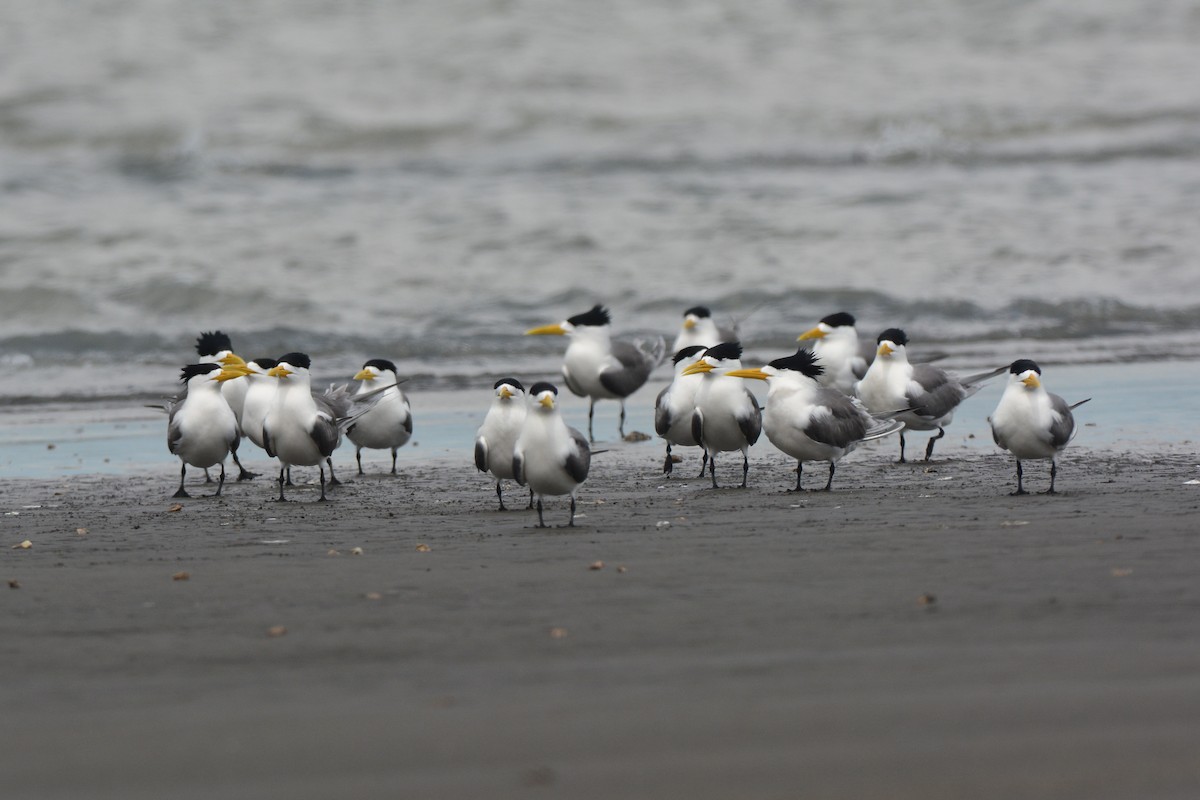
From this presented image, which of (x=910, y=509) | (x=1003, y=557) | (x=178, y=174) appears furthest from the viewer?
(x=178, y=174)

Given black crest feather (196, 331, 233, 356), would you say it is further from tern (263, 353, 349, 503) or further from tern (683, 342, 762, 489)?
tern (683, 342, 762, 489)

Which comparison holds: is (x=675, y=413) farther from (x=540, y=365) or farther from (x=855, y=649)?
(x=540, y=365)

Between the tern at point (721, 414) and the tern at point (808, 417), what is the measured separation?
166 millimetres

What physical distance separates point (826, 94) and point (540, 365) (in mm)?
16135

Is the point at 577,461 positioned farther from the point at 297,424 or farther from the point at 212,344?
the point at 212,344

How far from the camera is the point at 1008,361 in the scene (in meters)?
13.8

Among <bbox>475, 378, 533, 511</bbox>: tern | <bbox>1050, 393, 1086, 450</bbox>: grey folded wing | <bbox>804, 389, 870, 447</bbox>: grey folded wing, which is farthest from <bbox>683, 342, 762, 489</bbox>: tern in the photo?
<bbox>1050, 393, 1086, 450</bbox>: grey folded wing

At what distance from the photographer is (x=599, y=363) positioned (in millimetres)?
11273

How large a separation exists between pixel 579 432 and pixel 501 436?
931 millimetres

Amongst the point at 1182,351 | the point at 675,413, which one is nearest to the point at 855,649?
the point at 675,413

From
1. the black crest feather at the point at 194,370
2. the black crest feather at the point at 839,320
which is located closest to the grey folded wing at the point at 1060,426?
the black crest feather at the point at 839,320

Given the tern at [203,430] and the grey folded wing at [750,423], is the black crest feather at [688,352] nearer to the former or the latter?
the grey folded wing at [750,423]

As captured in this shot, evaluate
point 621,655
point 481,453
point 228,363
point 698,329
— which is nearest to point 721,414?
point 481,453

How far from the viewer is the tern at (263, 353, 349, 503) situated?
27.2ft
